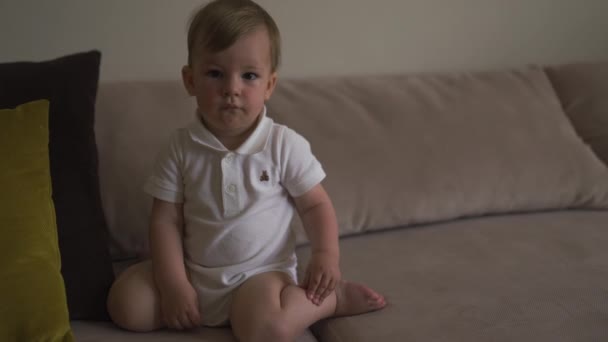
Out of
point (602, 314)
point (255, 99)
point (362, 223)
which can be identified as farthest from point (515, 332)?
point (255, 99)

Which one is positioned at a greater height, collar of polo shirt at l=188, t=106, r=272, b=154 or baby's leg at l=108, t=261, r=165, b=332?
collar of polo shirt at l=188, t=106, r=272, b=154

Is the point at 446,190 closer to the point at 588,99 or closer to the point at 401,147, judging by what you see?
the point at 401,147

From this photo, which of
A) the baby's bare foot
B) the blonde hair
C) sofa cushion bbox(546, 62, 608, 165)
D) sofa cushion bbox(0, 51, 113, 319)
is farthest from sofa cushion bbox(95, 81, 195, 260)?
sofa cushion bbox(546, 62, 608, 165)

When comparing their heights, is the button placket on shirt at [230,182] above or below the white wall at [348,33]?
below

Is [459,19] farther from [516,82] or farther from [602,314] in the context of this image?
[602,314]

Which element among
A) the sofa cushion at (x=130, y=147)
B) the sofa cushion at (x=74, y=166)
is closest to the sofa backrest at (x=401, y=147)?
the sofa cushion at (x=130, y=147)

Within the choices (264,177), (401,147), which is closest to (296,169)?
(264,177)

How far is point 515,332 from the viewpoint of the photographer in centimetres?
91

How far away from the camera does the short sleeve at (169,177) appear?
1.04 m

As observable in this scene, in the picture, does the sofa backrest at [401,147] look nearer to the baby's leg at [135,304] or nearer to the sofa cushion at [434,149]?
the sofa cushion at [434,149]

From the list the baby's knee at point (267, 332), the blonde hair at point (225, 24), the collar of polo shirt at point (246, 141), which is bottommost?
the baby's knee at point (267, 332)

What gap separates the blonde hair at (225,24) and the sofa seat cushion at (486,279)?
52 centimetres

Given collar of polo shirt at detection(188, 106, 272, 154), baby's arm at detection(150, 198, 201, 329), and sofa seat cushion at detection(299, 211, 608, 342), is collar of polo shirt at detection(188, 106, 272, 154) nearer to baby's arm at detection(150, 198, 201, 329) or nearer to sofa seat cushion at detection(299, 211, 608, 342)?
baby's arm at detection(150, 198, 201, 329)

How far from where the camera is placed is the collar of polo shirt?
1.02 m
